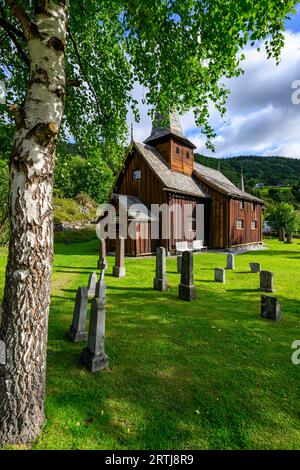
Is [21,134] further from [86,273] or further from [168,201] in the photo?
[168,201]

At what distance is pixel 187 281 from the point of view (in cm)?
764

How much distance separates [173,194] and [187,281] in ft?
39.0

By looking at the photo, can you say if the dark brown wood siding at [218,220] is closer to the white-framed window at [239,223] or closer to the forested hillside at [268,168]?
the white-framed window at [239,223]

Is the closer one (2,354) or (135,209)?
(2,354)

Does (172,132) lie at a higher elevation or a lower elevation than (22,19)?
higher

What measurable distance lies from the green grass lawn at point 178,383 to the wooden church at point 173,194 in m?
11.4

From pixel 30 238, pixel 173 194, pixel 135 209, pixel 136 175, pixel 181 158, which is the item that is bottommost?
pixel 30 238

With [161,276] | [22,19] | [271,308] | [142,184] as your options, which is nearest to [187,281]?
[161,276]

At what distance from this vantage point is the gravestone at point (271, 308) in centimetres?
605

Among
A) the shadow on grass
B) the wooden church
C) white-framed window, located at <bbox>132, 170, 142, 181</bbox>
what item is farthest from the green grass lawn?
white-framed window, located at <bbox>132, 170, 142, 181</bbox>

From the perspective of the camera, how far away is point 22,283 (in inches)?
97.8

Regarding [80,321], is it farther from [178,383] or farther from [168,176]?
[168,176]
